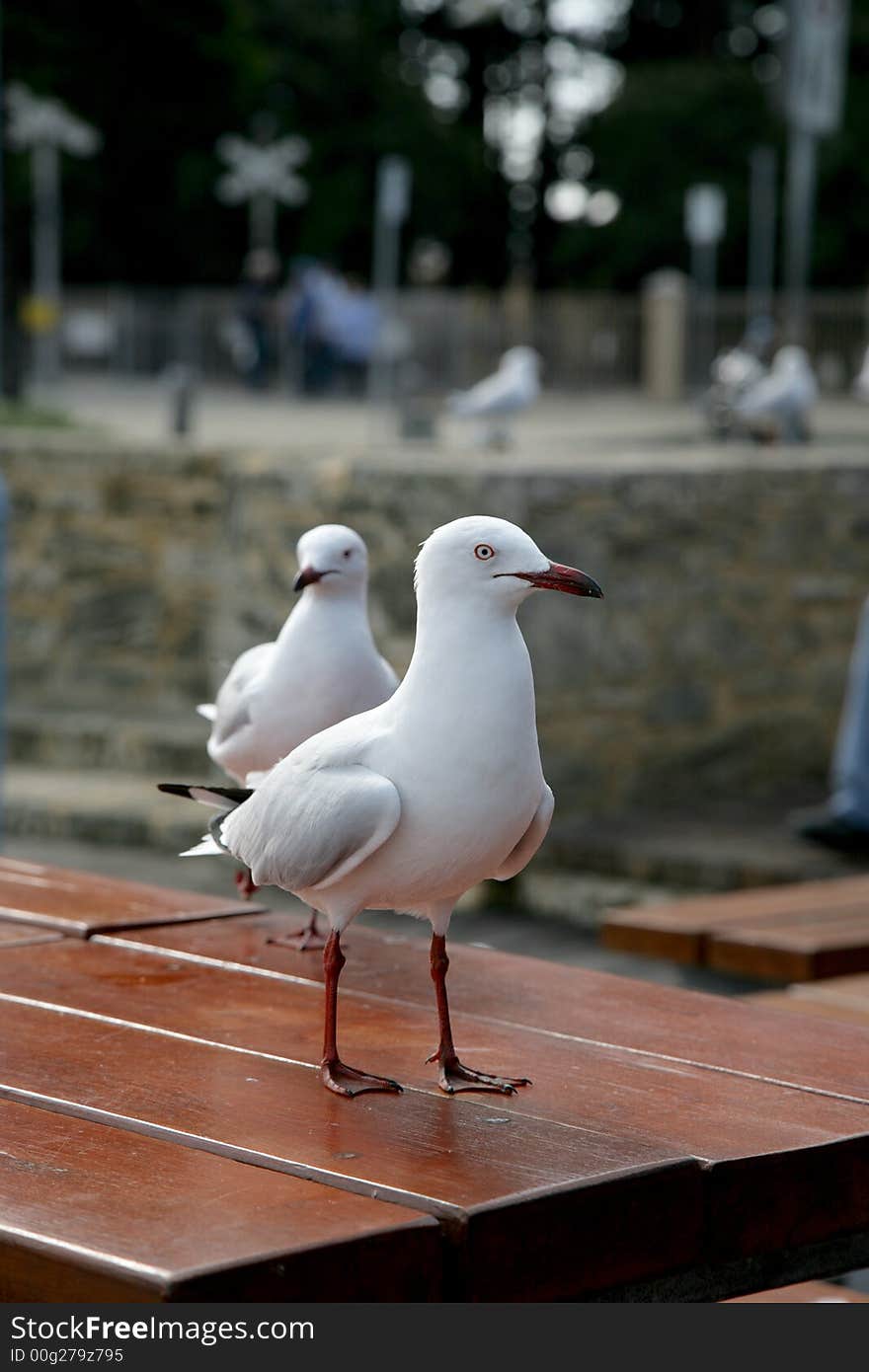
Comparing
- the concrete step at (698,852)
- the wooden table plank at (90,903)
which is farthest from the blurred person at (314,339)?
the wooden table plank at (90,903)

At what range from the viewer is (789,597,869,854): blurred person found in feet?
22.4

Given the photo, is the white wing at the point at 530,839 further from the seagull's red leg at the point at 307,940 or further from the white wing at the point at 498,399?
the white wing at the point at 498,399

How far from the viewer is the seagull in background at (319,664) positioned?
8.66 ft

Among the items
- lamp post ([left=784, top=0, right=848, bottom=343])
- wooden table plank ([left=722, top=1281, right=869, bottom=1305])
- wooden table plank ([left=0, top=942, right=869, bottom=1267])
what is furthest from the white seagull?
lamp post ([left=784, top=0, right=848, bottom=343])

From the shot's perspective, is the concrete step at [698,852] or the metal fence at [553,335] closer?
the concrete step at [698,852]

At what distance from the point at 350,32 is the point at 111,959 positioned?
3248 cm

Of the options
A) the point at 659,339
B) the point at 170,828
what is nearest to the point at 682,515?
the point at 170,828

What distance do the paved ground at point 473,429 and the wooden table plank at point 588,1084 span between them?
18.1 ft

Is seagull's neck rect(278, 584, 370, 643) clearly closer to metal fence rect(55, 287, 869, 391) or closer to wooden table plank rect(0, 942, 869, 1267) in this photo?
wooden table plank rect(0, 942, 869, 1267)

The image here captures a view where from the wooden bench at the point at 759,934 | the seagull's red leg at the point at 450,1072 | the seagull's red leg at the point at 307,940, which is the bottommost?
the wooden bench at the point at 759,934

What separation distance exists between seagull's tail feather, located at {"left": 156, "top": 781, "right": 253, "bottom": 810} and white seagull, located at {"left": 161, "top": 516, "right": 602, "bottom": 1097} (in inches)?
7.1

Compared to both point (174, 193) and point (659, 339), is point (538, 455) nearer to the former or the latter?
point (659, 339)

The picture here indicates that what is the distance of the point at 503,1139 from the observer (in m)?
1.98

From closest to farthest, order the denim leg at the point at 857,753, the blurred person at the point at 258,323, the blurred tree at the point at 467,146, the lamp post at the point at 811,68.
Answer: the denim leg at the point at 857,753
the lamp post at the point at 811,68
the blurred person at the point at 258,323
the blurred tree at the point at 467,146
